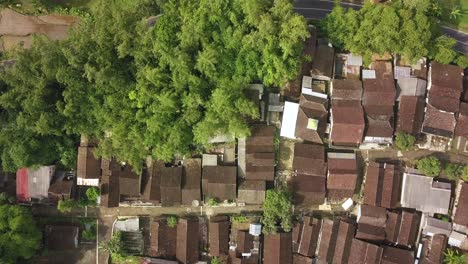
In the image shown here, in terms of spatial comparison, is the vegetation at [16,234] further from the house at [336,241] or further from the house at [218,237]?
the house at [336,241]

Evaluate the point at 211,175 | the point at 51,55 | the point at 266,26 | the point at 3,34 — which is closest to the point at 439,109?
the point at 266,26

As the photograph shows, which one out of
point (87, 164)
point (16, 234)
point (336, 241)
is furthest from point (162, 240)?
point (336, 241)

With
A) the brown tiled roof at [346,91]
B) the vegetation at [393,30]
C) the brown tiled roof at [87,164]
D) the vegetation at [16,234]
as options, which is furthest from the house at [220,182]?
the vegetation at [16,234]

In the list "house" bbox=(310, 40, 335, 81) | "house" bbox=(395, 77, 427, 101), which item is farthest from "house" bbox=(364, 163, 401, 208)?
"house" bbox=(310, 40, 335, 81)

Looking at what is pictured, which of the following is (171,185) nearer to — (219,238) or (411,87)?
(219,238)

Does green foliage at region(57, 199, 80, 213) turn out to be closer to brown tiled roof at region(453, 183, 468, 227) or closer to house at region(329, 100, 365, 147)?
house at region(329, 100, 365, 147)

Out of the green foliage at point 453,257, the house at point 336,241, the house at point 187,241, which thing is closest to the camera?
the green foliage at point 453,257
